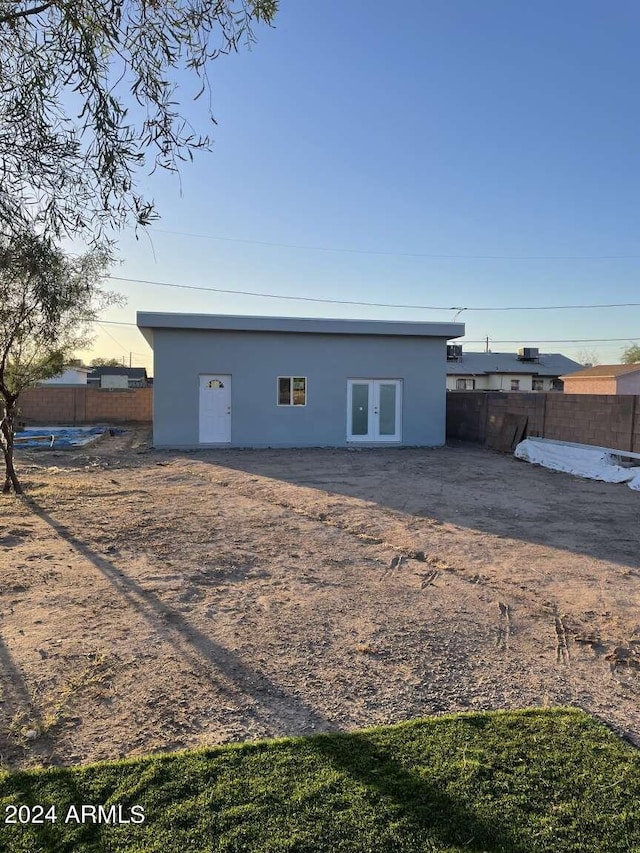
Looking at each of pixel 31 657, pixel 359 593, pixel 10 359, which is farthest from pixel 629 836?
pixel 10 359

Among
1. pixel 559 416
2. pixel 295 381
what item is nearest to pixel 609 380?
pixel 559 416

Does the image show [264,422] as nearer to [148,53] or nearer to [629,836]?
[148,53]

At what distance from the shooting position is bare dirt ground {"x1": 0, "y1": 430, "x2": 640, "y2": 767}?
3.04 metres

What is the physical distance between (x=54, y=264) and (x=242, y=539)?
3749mm

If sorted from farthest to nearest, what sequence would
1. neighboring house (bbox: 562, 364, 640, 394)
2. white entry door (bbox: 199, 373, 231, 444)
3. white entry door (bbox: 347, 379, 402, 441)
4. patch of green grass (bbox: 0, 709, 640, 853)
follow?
neighboring house (bbox: 562, 364, 640, 394) → white entry door (bbox: 347, 379, 402, 441) → white entry door (bbox: 199, 373, 231, 444) → patch of green grass (bbox: 0, 709, 640, 853)

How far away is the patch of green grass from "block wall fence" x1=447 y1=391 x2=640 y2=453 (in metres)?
10.9

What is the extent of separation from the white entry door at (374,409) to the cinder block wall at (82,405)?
13319mm


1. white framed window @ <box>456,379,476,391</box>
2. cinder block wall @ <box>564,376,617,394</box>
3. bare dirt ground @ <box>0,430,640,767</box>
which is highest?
white framed window @ <box>456,379,476,391</box>

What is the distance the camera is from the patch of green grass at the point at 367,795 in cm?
208

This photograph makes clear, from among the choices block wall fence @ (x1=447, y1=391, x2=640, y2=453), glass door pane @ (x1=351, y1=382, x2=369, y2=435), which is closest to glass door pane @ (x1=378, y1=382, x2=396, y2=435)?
glass door pane @ (x1=351, y1=382, x2=369, y2=435)

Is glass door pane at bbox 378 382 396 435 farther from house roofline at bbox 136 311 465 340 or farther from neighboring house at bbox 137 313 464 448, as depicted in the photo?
house roofline at bbox 136 311 465 340

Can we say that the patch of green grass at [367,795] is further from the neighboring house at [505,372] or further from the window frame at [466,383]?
the window frame at [466,383]

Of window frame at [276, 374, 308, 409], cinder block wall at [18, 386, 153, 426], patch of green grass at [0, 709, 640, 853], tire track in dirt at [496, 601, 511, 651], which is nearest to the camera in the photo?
patch of green grass at [0, 709, 640, 853]

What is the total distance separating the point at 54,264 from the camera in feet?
14.2
